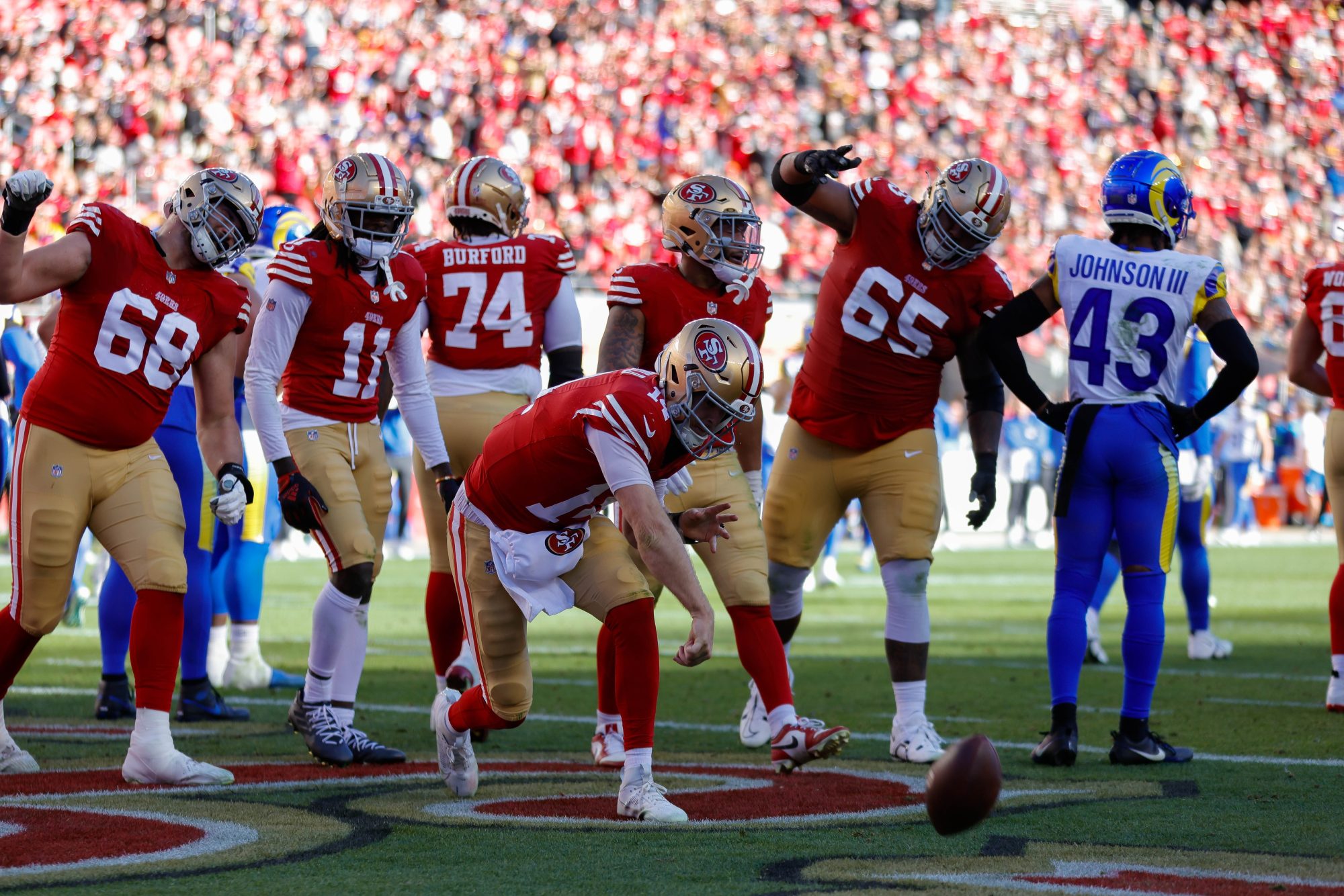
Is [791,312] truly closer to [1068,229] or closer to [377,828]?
[1068,229]

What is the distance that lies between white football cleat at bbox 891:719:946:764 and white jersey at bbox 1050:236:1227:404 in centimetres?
118

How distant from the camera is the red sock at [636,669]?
4.25 m

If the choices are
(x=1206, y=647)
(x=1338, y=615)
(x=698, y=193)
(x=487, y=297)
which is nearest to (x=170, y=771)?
(x=487, y=297)

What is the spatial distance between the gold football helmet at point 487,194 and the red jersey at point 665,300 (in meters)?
0.64

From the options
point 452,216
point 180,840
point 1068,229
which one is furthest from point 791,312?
point 180,840

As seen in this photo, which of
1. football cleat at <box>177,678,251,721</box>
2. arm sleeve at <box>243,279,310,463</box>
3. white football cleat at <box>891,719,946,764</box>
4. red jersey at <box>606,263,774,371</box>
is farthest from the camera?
football cleat at <box>177,678,251,721</box>

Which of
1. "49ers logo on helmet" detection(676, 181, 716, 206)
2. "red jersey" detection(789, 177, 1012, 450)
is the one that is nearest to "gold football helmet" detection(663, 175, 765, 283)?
"49ers logo on helmet" detection(676, 181, 716, 206)

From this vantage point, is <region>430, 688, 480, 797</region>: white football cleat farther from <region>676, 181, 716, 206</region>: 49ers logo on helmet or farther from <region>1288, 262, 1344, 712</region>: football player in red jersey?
<region>1288, 262, 1344, 712</region>: football player in red jersey

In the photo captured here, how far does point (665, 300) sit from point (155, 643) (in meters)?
1.93

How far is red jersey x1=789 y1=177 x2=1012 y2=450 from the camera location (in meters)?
5.57

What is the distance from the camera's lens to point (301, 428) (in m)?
5.40

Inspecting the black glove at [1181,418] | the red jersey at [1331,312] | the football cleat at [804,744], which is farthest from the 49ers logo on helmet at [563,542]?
the red jersey at [1331,312]

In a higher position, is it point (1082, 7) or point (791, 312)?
point (1082, 7)

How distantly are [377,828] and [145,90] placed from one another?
1812 centimetres
